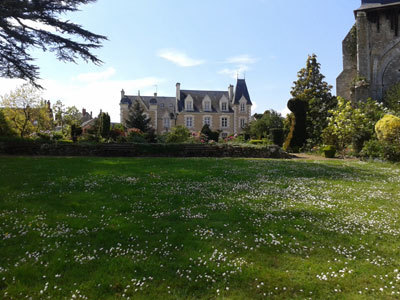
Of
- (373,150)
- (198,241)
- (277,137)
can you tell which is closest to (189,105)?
(277,137)

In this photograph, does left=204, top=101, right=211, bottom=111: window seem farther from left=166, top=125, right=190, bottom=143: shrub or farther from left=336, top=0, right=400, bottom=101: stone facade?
left=166, top=125, right=190, bottom=143: shrub

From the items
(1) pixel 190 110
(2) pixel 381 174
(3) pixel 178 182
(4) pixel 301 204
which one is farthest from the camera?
(1) pixel 190 110

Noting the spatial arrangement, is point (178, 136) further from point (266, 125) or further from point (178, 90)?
point (178, 90)

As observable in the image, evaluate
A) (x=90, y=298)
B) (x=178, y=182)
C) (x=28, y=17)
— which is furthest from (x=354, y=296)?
(x=28, y=17)

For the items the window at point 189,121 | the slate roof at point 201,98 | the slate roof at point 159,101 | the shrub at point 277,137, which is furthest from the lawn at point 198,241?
the slate roof at point 201,98

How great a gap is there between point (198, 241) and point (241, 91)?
1828 inches

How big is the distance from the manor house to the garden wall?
3271 cm

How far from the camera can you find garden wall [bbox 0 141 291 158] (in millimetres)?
12586

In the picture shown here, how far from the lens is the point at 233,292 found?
2.46 metres

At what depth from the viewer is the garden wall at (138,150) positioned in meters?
12.6

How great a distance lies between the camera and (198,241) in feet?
11.2

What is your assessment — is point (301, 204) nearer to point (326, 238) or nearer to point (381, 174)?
point (326, 238)

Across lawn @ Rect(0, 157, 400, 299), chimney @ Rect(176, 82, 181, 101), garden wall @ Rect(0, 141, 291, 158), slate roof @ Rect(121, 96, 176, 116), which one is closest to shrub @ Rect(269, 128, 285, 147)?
garden wall @ Rect(0, 141, 291, 158)

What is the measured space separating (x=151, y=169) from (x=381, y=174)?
7.29 m
